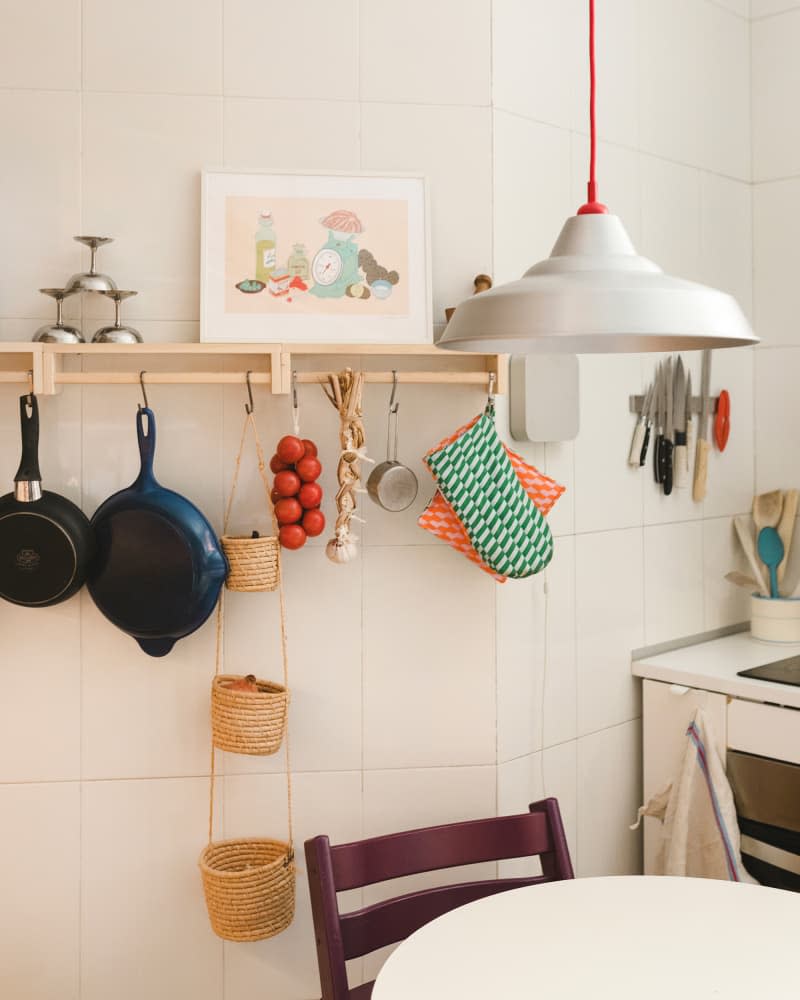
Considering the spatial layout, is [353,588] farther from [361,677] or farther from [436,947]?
[436,947]

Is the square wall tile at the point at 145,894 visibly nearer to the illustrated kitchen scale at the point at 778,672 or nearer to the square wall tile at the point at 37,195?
the square wall tile at the point at 37,195

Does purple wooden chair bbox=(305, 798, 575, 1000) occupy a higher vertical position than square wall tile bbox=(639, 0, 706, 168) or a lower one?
lower

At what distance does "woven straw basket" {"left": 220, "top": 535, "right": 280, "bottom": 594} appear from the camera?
184 centimetres

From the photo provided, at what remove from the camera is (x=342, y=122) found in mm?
1988

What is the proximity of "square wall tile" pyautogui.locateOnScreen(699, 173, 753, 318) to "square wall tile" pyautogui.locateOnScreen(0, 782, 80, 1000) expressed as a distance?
198cm

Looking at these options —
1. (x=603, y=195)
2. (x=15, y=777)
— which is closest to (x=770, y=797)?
(x=603, y=195)

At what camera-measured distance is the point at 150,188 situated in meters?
1.93

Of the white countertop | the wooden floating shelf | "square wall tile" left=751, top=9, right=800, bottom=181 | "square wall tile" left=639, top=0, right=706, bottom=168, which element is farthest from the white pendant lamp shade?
"square wall tile" left=751, top=9, right=800, bottom=181

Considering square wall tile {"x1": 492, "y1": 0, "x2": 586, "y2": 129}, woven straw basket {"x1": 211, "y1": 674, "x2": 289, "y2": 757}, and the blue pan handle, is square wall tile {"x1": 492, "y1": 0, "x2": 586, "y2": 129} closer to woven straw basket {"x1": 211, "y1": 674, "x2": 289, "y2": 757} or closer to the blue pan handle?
the blue pan handle

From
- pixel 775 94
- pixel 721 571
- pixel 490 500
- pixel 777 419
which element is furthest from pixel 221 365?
pixel 775 94

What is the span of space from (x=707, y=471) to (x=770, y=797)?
2.73 ft

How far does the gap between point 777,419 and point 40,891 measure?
2122mm

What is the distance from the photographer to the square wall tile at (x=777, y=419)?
2699 millimetres

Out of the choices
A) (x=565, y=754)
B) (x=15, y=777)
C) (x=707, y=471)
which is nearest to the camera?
(x=15, y=777)
